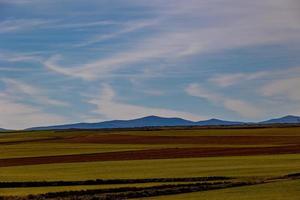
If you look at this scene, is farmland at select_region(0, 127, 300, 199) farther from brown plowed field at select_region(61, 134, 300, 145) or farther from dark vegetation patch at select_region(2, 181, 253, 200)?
brown plowed field at select_region(61, 134, 300, 145)

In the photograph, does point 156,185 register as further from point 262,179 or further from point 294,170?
point 294,170

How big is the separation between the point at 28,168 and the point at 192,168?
18427 mm

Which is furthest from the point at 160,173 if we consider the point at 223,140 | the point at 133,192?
the point at 223,140

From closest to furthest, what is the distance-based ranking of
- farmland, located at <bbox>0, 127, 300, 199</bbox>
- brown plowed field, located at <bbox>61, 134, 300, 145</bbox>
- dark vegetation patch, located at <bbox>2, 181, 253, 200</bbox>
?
dark vegetation patch, located at <bbox>2, 181, 253, 200</bbox>, farmland, located at <bbox>0, 127, 300, 199</bbox>, brown plowed field, located at <bbox>61, 134, 300, 145</bbox>

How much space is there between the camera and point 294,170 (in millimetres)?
50531

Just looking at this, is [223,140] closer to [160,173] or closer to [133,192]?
[160,173]

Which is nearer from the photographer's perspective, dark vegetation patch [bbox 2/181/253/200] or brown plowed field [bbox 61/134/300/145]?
dark vegetation patch [bbox 2/181/253/200]

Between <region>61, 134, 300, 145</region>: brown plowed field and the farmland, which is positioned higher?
<region>61, 134, 300, 145</region>: brown plowed field

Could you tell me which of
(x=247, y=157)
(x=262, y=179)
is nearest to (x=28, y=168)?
(x=247, y=157)

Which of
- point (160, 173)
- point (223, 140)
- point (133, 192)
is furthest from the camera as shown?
point (223, 140)

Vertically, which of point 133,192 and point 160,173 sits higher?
point 160,173

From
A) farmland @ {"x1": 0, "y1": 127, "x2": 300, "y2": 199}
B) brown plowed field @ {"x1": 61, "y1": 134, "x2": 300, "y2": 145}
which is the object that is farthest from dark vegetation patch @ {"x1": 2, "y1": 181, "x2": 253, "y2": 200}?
brown plowed field @ {"x1": 61, "y1": 134, "x2": 300, "y2": 145}

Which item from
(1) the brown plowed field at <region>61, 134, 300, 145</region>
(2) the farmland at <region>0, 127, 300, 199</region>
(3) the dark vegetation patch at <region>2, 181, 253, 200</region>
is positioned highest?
(1) the brown plowed field at <region>61, 134, 300, 145</region>

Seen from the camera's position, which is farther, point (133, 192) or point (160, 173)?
point (160, 173)
